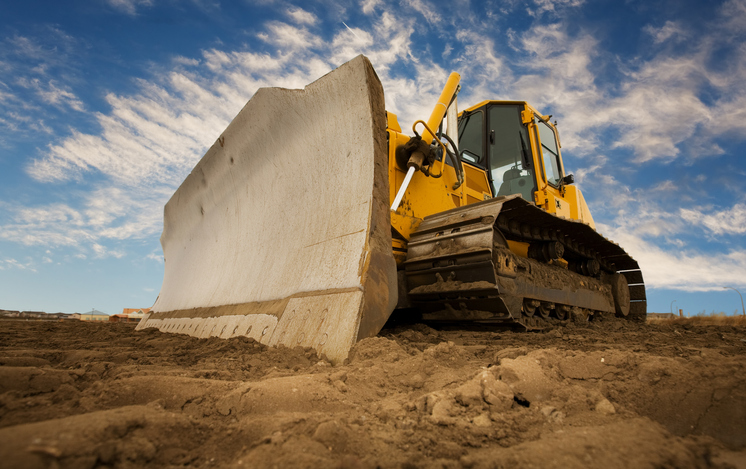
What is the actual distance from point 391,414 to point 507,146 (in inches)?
169

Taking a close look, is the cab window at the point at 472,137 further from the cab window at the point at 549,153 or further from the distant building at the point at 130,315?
the distant building at the point at 130,315

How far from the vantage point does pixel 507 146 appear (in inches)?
190

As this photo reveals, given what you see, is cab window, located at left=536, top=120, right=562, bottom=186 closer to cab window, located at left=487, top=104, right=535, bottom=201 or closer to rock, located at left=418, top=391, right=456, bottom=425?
cab window, located at left=487, top=104, right=535, bottom=201

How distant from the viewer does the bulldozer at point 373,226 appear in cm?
228

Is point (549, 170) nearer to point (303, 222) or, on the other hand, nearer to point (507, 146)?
point (507, 146)

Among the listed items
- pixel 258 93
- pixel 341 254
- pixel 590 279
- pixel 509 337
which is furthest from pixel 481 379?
pixel 590 279

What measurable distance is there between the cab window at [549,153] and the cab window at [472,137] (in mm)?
674

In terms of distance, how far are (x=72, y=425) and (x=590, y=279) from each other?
4.61 metres

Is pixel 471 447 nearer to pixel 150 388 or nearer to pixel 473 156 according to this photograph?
pixel 150 388

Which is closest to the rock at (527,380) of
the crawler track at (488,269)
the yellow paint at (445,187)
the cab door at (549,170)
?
the crawler track at (488,269)

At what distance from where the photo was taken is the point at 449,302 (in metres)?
2.76

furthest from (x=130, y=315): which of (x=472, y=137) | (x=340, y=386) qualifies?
(x=340, y=386)

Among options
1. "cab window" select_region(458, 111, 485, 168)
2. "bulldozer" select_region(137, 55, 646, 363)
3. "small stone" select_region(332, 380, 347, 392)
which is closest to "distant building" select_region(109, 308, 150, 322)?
"bulldozer" select_region(137, 55, 646, 363)

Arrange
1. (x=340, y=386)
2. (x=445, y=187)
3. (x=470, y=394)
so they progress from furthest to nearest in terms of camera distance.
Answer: (x=445, y=187)
(x=340, y=386)
(x=470, y=394)
